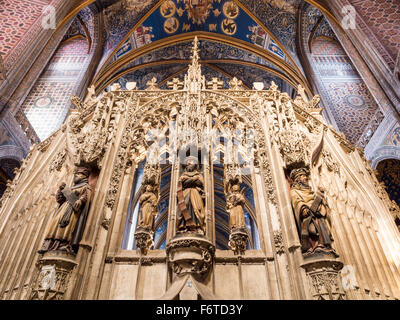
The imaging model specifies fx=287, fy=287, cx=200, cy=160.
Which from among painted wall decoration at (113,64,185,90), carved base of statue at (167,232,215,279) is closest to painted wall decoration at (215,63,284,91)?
painted wall decoration at (113,64,185,90)

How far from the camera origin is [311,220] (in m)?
5.12

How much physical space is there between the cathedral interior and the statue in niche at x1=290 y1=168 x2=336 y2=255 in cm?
2

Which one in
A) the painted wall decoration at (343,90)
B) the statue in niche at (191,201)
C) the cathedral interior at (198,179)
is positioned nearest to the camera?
the cathedral interior at (198,179)

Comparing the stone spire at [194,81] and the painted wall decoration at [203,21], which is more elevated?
the painted wall decoration at [203,21]

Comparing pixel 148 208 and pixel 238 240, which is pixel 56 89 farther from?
pixel 238 240

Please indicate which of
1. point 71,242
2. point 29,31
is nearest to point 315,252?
point 71,242

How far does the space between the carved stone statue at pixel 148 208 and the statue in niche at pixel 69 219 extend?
3.44 feet

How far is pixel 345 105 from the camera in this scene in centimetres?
1288

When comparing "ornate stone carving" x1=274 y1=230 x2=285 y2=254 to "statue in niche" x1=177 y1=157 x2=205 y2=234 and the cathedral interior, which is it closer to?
the cathedral interior

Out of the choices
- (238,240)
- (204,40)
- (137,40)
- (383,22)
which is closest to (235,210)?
(238,240)

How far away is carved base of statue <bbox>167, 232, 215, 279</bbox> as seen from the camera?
195 inches

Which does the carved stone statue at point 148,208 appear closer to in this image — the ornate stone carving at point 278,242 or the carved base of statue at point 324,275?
the ornate stone carving at point 278,242

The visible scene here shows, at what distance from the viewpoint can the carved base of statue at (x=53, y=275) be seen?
446 cm

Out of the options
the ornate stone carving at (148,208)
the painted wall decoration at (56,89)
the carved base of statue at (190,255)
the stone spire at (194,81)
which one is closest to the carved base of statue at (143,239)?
the ornate stone carving at (148,208)
